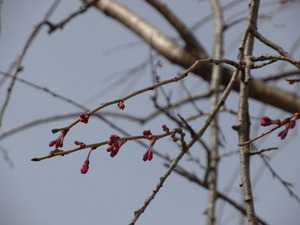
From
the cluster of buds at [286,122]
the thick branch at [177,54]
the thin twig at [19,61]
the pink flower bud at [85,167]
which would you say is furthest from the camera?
the thick branch at [177,54]

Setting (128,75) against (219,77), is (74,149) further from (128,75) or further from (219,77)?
(128,75)

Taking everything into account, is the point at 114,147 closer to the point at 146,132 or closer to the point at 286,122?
the point at 146,132

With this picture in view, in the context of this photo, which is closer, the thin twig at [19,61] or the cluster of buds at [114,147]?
the cluster of buds at [114,147]

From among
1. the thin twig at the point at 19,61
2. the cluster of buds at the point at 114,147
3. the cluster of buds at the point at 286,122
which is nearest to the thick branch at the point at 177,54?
the thin twig at the point at 19,61

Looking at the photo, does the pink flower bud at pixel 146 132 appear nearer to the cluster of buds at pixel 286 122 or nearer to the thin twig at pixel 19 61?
the cluster of buds at pixel 286 122

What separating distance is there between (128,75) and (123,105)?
7.49ft

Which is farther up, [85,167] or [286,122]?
[286,122]

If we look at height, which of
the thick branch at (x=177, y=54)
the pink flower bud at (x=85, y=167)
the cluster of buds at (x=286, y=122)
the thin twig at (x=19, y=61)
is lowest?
the pink flower bud at (x=85, y=167)

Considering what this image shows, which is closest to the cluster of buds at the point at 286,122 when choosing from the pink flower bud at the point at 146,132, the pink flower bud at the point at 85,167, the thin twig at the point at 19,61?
the pink flower bud at the point at 146,132

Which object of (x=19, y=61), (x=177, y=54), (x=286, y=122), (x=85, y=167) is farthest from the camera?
(x=177, y=54)

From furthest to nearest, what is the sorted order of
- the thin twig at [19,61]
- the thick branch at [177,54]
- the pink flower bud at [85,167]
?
the thick branch at [177,54] → the thin twig at [19,61] → the pink flower bud at [85,167]

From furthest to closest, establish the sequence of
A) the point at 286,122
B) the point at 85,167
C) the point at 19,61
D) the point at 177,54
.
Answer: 1. the point at 177,54
2. the point at 19,61
3. the point at 85,167
4. the point at 286,122

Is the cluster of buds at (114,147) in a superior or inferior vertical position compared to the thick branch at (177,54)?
inferior

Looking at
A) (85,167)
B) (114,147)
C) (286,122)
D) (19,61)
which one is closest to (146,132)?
(114,147)
